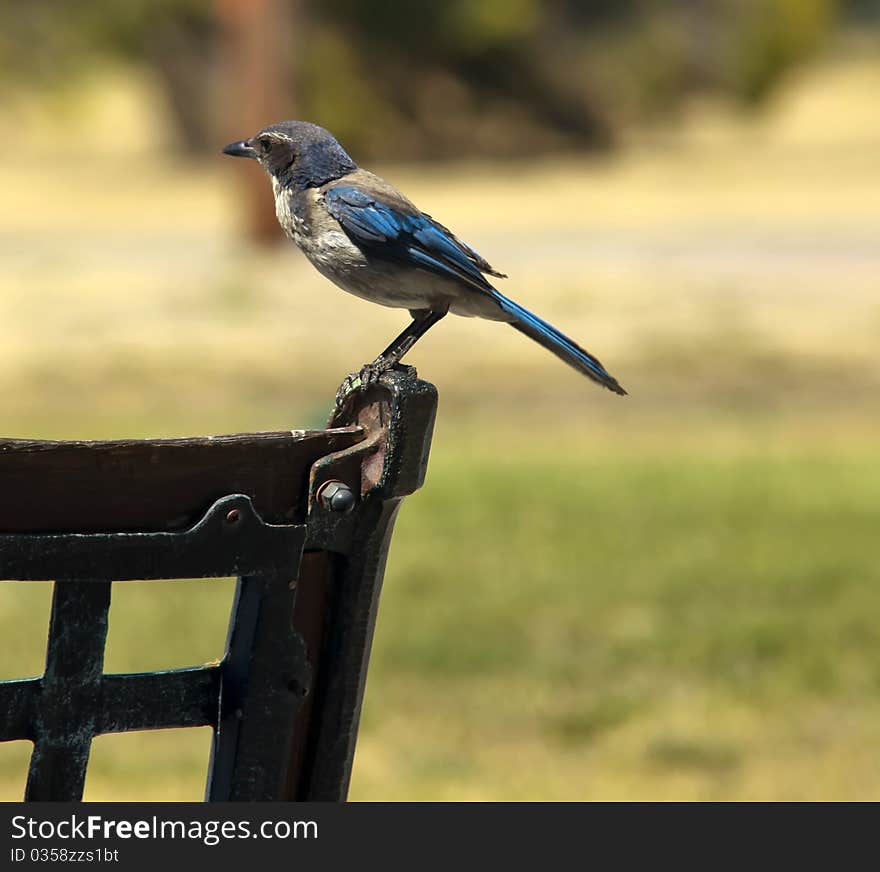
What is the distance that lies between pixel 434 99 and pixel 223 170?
13.2 feet

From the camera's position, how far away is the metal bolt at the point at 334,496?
8.39 feet

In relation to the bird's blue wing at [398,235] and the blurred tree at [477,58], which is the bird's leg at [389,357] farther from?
the blurred tree at [477,58]

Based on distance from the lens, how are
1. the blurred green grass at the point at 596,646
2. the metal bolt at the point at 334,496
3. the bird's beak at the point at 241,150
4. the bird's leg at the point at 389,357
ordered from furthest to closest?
the blurred green grass at the point at 596,646 < the bird's beak at the point at 241,150 < the bird's leg at the point at 389,357 < the metal bolt at the point at 334,496

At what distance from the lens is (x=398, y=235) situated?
9.78 feet

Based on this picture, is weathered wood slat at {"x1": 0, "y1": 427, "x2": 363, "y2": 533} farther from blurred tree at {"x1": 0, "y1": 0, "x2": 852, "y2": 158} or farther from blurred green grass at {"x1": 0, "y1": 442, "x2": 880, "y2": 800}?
blurred tree at {"x1": 0, "y1": 0, "x2": 852, "y2": 158}

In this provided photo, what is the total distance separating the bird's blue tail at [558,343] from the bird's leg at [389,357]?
136 mm

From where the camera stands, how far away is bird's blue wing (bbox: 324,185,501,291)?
295 cm

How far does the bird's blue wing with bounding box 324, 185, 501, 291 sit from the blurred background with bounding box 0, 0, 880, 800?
10.1 feet

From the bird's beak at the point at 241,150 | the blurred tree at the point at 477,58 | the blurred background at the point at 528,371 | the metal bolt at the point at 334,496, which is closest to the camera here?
the metal bolt at the point at 334,496

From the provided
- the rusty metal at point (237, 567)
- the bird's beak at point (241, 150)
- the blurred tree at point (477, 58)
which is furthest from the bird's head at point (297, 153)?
the blurred tree at point (477, 58)

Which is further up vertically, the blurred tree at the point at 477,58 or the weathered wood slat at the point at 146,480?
the blurred tree at the point at 477,58

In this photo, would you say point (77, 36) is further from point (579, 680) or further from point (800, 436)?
point (579, 680)

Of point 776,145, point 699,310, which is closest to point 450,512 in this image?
point 699,310

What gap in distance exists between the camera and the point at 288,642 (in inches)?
101
